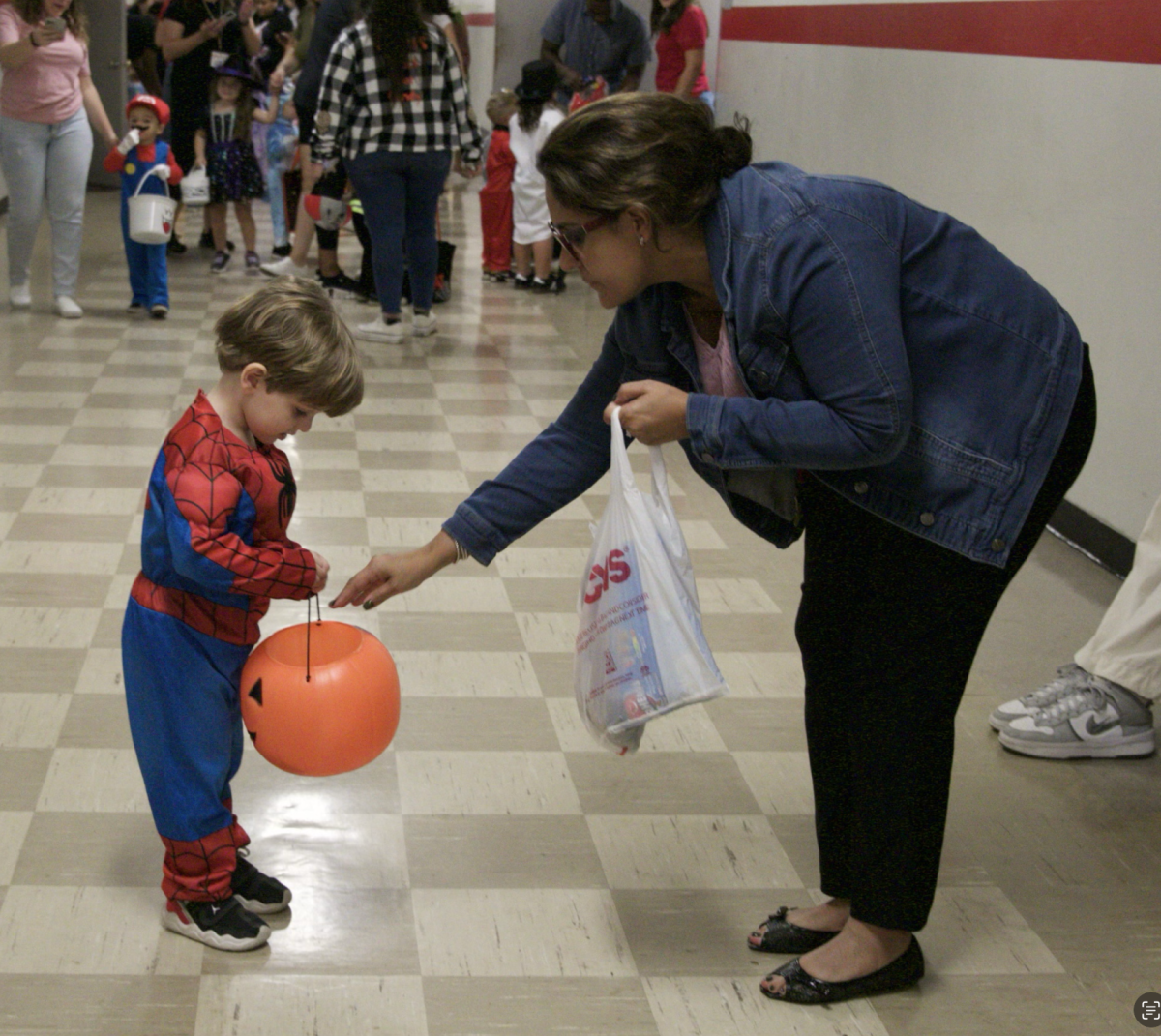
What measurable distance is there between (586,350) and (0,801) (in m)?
4.80

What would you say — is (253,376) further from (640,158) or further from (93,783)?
(93,783)

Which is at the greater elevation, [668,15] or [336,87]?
[668,15]

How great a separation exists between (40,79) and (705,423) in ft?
18.7

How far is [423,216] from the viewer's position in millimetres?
6645

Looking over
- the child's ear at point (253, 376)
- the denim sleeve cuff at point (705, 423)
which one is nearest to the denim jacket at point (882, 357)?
the denim sleeve cuff at point (705, 423)

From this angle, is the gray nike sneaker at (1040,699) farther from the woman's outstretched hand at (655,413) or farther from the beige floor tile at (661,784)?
the woman's outstretched hand at (655,413)

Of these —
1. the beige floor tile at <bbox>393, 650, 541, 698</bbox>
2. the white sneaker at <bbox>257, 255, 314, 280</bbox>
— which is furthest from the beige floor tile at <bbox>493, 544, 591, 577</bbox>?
the white sneaker at <bbox>257, 255, 314, 280</bbox>

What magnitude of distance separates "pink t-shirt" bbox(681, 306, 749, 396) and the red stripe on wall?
9.43 ft

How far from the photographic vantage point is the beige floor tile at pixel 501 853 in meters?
2.46

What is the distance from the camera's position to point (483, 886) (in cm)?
244

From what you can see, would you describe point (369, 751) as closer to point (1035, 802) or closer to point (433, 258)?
point (1035, 802)

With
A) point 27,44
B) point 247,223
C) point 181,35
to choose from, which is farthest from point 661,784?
point 181,35

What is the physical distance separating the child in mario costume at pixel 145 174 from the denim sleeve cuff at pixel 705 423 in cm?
549

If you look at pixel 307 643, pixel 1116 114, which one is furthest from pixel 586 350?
pixel 307 643
